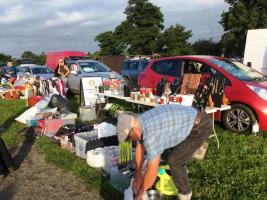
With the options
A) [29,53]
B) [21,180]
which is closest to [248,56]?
[21,180]

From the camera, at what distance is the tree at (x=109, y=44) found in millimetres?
57625

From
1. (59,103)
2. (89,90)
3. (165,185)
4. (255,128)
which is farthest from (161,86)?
(165,185)

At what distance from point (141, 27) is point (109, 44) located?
580 cm

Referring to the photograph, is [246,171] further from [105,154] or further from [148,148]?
[148,148]

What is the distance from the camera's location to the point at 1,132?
32.4 ft

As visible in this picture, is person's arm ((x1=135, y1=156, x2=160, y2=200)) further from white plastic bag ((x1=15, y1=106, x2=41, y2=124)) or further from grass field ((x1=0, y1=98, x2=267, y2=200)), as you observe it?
white plastic bag ((x1=15, y1=106, x2=41, y2=124))

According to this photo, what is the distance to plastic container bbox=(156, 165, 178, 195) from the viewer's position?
4.89m

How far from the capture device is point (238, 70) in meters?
8.91

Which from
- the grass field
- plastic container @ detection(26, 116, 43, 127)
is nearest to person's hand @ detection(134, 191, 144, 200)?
the grass field

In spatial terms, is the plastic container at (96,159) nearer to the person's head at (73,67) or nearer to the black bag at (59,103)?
the black bag at (59,103)

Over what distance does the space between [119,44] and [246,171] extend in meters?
53.4

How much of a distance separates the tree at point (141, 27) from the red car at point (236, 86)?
154ft

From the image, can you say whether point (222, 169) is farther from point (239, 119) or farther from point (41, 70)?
point (41, 70)

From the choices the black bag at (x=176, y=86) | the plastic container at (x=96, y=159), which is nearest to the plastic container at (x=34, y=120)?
the black bag at (x=176, y=86)
